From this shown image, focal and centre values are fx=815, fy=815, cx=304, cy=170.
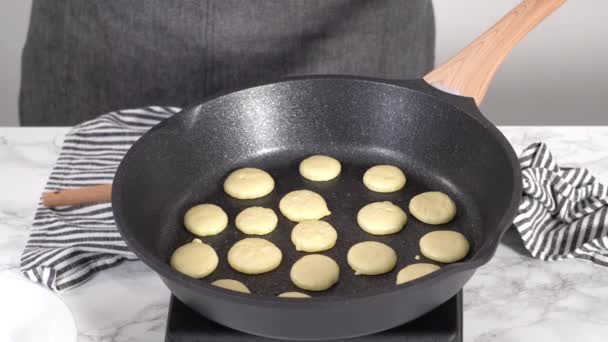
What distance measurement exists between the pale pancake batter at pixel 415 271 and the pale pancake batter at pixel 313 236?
0.10 metres

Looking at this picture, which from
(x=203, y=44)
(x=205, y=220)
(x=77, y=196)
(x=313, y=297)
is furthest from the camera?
(x=203, y=44)

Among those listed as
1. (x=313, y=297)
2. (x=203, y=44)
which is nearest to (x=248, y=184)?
(x=313, y=297)

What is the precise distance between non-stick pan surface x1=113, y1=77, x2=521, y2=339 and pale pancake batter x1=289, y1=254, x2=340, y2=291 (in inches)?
0.5

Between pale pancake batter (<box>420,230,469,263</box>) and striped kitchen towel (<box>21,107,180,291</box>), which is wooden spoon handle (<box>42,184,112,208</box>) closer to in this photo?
striped kitchen towel (<box>21,107,180,291</box>)

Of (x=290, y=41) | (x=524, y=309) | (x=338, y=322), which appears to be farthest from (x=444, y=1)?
(x=338, y=322)

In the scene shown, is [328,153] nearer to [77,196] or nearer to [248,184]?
[248,184]

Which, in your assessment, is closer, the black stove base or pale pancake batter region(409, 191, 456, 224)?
the black stove base

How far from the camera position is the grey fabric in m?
1.38

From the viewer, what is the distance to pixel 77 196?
1.09m

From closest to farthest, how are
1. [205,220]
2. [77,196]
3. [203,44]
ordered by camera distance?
[205,220], [77,196], [203,44]

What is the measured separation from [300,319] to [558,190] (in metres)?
0.49

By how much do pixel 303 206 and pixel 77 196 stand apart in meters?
0.31

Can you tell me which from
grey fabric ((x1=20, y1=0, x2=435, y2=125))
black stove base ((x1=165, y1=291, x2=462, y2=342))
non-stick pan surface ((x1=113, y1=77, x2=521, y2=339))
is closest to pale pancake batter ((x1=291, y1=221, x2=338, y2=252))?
non-stick pan surface ((x1=113, y1=77, x2=521, y2=339))

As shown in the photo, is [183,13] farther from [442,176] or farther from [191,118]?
[442,176]
